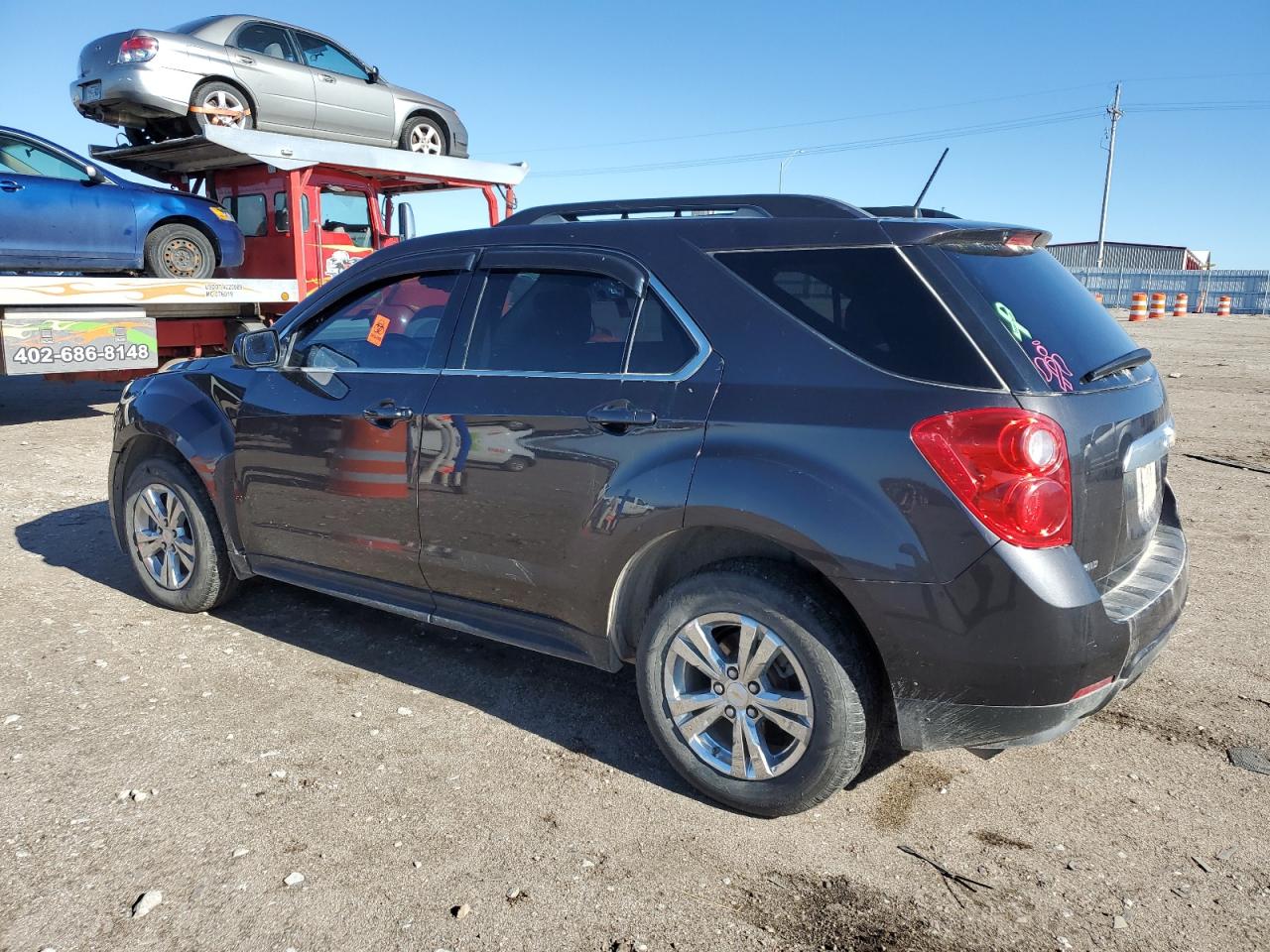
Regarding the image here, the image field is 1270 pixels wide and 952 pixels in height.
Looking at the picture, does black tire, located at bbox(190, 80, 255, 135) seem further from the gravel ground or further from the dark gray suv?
the dark gray suv

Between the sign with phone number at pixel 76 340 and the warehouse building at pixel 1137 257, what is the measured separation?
210 feet

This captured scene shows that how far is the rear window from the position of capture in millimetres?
2762

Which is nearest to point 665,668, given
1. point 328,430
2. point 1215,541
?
point 328,430

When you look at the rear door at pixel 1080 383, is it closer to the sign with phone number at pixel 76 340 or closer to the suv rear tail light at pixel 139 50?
the sign with phone number at pixel 76 340

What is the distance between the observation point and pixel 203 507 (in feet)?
15.1

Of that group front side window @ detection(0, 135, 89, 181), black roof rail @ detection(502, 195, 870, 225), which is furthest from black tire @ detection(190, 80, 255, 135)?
black roof rail @ detection(502, 195, 870, 225)

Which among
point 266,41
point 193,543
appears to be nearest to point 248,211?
point 266,41

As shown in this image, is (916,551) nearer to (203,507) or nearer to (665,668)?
(665,668)

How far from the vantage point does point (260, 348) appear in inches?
170

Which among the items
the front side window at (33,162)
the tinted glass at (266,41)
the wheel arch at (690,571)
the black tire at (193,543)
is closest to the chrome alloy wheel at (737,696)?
the wheel arch at (690,571)

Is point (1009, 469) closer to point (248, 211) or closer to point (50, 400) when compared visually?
point (248, 211)

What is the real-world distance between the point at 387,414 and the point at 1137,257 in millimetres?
73143

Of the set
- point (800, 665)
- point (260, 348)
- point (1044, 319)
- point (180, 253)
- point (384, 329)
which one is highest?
point (180, 253)

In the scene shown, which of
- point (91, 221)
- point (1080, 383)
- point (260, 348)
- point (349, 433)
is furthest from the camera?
point (91, 221)
